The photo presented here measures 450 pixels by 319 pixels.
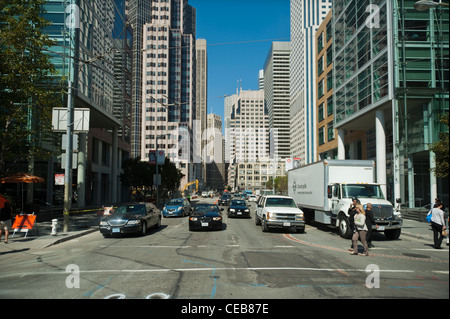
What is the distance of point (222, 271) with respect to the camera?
24.8 feet

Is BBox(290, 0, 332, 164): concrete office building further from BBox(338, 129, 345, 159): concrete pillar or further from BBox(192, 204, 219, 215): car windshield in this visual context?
BBox(192, 204, 219, 215): car windshield

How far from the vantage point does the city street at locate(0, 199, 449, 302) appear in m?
5.64

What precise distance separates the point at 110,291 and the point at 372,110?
3245 cm

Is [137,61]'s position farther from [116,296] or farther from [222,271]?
[116,296]

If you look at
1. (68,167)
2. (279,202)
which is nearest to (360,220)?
(279,202)

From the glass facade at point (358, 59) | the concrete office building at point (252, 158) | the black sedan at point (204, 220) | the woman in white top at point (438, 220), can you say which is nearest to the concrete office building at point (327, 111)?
the glass facade at point (358, 59)

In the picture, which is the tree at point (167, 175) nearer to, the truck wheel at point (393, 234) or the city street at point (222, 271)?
the city street at point (222, 271)

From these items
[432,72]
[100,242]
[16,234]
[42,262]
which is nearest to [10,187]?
[16,234]

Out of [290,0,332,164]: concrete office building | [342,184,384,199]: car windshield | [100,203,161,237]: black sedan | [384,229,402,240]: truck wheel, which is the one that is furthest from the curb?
[290,0,332,164]: concrete office building

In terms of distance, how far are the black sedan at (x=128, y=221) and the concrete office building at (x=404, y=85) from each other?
20.2 meters

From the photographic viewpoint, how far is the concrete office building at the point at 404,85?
27.5 meters

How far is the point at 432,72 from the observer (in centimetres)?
2789
